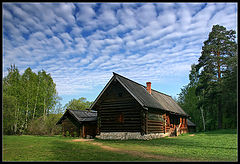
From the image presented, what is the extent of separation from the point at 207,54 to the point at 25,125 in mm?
35856

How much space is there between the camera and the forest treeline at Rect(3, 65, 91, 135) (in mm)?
25219

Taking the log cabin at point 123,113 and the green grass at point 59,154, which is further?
the log cabin at point 123,113

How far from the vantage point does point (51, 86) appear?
4344cm

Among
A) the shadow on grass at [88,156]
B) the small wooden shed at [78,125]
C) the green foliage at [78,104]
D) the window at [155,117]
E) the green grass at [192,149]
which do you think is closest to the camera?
the shadow on grass at [88,156]

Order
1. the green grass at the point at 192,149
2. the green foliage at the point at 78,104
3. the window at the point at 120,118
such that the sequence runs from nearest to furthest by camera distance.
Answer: the green grass at the point at 192,149
the window at the point at 120,118
the green foliage at the point at 78,104

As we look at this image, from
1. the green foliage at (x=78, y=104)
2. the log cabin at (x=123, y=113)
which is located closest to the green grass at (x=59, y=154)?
the log cabin at (x=123, y=113)

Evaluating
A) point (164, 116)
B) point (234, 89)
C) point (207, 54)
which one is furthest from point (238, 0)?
point (207, 54)

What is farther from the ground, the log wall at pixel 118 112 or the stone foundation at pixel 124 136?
the log wall at pixel 118 112

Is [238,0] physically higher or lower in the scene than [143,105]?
higher

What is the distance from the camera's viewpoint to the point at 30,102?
113ft

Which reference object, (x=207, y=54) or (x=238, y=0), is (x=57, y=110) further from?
(x=238, y=0)

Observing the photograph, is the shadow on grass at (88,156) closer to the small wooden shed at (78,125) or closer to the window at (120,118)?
the window at (120,118)

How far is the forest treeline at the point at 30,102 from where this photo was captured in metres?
25.2

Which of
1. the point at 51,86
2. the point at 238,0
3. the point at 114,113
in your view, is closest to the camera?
the point at 238,0
